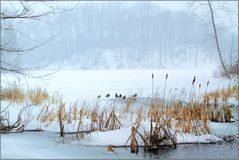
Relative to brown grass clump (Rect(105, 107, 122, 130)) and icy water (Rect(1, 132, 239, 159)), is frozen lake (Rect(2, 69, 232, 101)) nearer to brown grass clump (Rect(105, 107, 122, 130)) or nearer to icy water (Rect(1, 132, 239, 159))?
icy water (Rect(1, 132, 239, 159))

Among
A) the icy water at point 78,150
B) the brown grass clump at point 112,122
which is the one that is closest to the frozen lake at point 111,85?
the icy water at point 78,150

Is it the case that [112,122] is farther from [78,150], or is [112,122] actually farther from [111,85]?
[111,85]

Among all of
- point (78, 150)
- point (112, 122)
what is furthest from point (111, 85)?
point (78, 150)

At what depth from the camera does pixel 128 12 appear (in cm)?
12825

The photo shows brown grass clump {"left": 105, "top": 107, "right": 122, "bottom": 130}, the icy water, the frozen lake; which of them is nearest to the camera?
the icy water

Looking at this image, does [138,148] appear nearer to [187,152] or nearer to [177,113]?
[187,152]

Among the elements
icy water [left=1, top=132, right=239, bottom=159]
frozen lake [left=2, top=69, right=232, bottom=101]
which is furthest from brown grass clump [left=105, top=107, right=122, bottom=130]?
frozen lake [left=2, top=69, right=232, bottom=101]

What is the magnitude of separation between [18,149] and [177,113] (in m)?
3.52

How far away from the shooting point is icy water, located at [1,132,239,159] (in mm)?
5613

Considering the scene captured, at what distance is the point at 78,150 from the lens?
6.31 metres

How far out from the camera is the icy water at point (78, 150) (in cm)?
Answer: 561

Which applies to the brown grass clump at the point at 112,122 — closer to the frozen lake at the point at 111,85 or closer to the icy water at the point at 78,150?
the icy water at the point at 78,150

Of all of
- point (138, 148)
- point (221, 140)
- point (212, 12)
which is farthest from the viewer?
point (212, 12)

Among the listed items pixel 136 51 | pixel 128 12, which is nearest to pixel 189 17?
pixel 128 12
